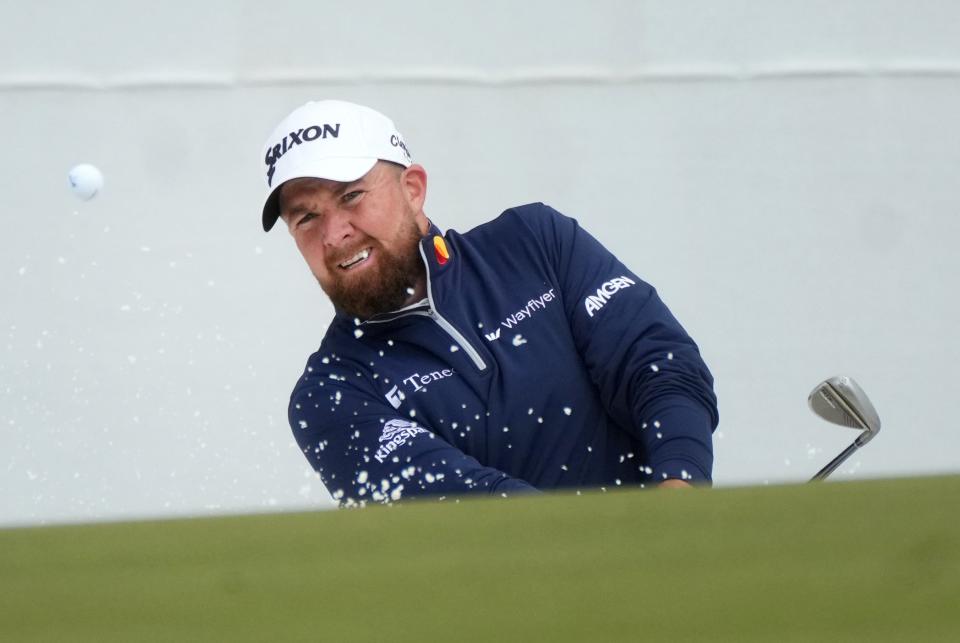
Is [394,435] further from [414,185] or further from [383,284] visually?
[414,185]

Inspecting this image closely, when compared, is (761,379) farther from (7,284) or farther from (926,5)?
(7,284)

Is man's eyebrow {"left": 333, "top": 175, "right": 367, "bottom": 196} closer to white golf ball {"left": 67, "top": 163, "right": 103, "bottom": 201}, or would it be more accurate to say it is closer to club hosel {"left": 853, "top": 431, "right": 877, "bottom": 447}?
club hosel {"left": 853, "top": 431, "right": 877, "bottom": 447}

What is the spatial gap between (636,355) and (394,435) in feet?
0.86

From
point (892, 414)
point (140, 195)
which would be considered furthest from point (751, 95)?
point (140, 195)

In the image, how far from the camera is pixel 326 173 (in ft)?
4.80

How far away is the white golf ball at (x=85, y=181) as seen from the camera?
253 centimetres

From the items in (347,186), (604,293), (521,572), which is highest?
(347,186)

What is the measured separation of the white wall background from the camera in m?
2.71

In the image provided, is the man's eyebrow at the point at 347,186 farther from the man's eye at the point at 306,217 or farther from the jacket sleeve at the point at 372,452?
the jacket sleeve at the point at 372,452

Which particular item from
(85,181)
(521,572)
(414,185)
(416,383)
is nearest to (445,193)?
(85,181)

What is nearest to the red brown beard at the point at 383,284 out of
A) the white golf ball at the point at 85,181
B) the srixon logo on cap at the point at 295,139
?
the srixon logo on cap at the point at 295,139

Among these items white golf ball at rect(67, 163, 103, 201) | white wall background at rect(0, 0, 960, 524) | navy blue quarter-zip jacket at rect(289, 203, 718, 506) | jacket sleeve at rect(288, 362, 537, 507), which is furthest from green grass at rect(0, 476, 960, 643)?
white wall background at rect(0, 0, 960, 524)

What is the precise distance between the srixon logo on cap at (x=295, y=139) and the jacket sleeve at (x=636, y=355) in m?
0.24

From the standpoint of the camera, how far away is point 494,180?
281cm
